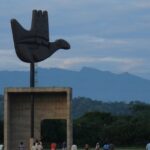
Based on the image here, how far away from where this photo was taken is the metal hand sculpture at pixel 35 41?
130ft

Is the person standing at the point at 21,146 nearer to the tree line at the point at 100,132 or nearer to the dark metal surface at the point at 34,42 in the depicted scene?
the dark metal surface at the point at 34,42

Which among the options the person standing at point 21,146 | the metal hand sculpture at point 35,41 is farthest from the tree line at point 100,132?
the metal hand sculpture at point 35,41

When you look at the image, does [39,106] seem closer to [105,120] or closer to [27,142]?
[27,142]

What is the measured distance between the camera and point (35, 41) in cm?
3991

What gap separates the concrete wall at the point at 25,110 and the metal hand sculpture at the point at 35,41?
1.99 metres

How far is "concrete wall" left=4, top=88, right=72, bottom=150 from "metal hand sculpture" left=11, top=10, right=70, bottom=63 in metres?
1.99

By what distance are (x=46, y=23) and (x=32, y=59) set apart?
251cm

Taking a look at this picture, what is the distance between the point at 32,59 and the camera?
130 feet

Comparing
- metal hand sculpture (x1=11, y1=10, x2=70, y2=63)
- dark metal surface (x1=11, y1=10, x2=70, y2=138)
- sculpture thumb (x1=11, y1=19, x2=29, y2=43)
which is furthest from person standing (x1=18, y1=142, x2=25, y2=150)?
sculpture thumb (x1=11, y1=19, x2=29, y2=43)

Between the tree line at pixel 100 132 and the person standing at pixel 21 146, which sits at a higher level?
the tree line at pixel 100 132

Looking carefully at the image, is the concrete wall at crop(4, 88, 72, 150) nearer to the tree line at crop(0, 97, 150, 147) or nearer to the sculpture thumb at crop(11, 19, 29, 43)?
the sculpture thumb at crop(11, 19, 29, 43)

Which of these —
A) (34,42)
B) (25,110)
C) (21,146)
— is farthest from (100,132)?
(21,146)

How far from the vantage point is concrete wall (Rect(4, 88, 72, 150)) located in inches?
1599

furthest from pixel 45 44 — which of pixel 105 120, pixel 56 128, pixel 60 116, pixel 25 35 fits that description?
pixel 105 120
